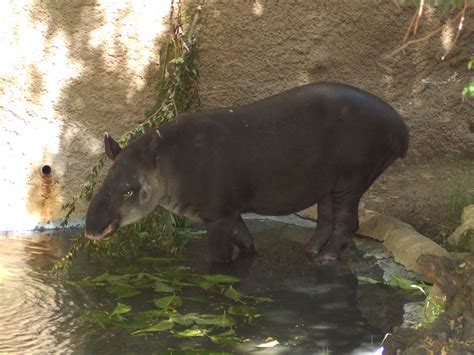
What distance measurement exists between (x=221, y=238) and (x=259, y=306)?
1.00m

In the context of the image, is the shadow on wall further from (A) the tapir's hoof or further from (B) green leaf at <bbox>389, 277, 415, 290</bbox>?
(B) green leaf at <bbox>389, 277, 415, 290</bbox>

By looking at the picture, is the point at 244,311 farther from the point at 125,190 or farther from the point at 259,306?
the point at 125,190

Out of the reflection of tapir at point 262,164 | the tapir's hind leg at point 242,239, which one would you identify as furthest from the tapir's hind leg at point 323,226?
the tapir's hind leg at point 242,239

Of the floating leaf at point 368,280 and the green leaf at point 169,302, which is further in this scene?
the floating leaf at point 368,280

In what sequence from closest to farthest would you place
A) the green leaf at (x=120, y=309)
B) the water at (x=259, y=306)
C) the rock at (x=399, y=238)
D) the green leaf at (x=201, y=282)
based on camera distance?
1. the water at (x=259, y=306)
2. the green leaf at (x=120, y=309)
3. the green leaf at (x=201, y=282)
4. the rock at (x=399, y=238)

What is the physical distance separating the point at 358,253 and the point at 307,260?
408mm

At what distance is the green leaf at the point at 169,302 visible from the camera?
20.1 ft

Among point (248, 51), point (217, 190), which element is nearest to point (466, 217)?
point (217, 190)

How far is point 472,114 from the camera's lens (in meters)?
9.29

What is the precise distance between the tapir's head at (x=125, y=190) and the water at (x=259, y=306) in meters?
0.48

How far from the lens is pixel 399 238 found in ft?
23.6

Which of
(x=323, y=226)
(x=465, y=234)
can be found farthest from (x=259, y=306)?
(x=465, y=234)

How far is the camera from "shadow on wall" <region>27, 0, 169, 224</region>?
8445 millimetres

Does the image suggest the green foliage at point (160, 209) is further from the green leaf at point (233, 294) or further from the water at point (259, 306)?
the green leaf at point (233, 294)
